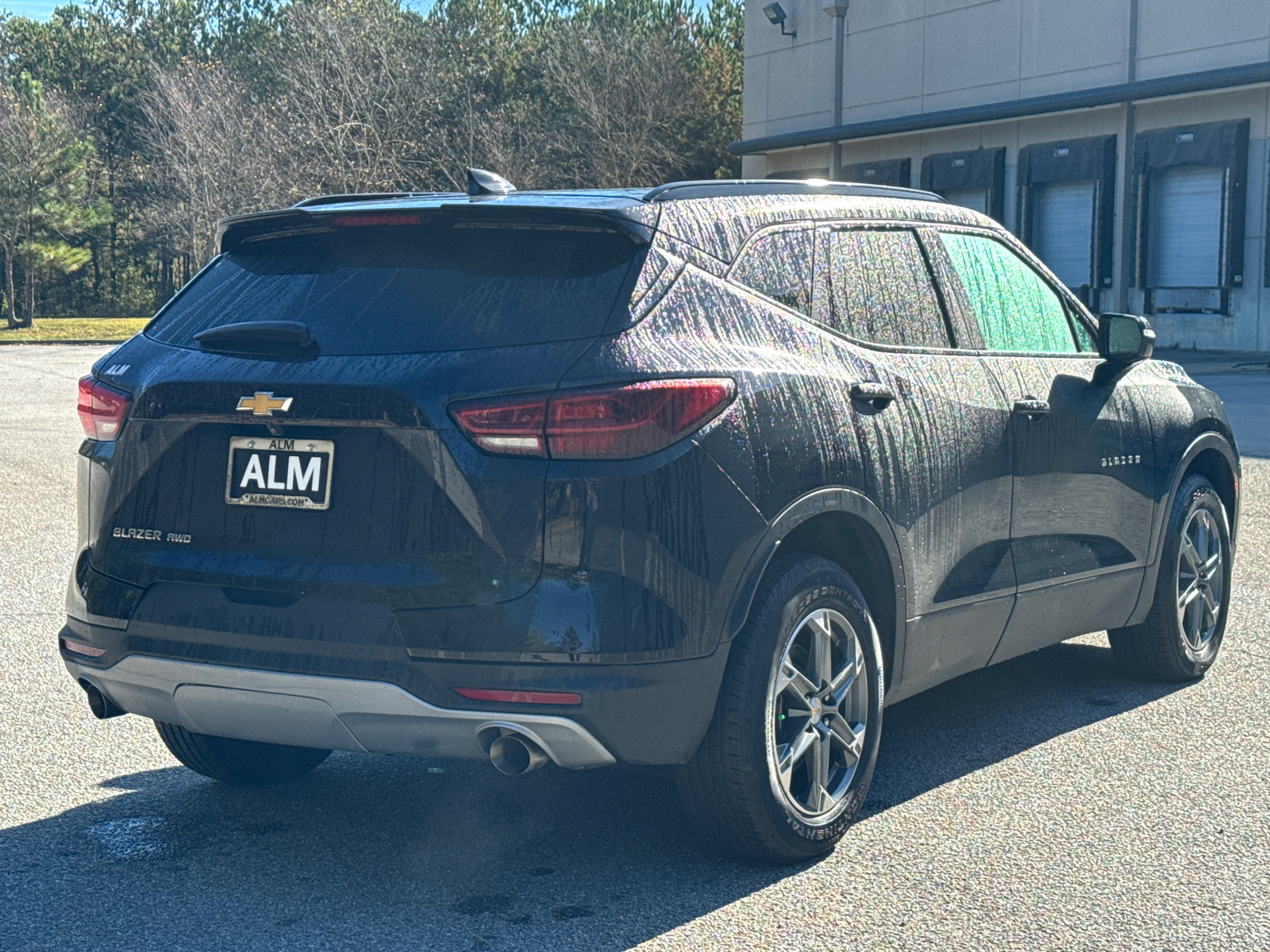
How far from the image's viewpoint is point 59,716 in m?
5.49

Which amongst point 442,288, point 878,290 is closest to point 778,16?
point 878,290

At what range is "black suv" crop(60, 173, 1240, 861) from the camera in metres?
3.53

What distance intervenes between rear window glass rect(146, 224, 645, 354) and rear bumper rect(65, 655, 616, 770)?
791 millimetres

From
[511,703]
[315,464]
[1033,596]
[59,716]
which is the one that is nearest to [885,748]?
[1033,596]

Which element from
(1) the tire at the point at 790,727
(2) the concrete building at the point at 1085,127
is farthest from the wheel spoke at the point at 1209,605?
(2) the concrete building at the point at 1085,127

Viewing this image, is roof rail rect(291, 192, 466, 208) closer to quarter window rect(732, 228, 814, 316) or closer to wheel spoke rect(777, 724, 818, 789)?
quarter window rect(732, 228, 814, 316)

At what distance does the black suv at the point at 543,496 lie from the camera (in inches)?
139

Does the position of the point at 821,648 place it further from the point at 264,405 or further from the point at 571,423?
the point at 264,405

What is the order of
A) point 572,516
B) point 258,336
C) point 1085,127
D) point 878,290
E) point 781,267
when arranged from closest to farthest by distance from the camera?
1. point 572,516
2. point 258,336
3. point 781,267
4. point 878,290
5. point 1085,127

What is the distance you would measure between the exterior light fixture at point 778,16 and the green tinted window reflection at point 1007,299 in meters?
34.9

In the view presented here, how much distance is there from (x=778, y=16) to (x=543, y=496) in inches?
1474

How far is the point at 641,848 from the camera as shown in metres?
4.16

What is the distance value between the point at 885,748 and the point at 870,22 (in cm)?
3405

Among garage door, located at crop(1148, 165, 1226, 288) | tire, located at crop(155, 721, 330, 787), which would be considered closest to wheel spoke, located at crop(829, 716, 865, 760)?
tire, located at crop(155, 721, 330, 787)
